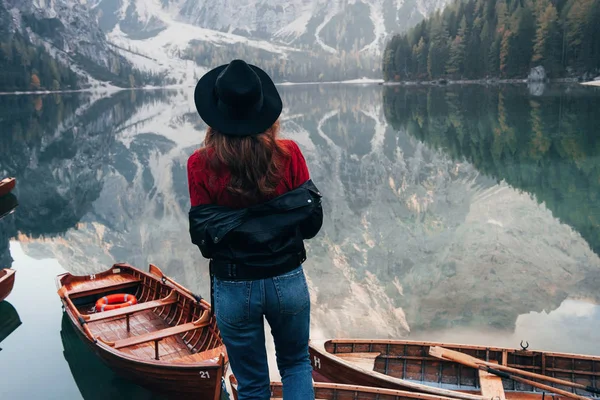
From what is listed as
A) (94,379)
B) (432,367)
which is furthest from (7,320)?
(432,367)

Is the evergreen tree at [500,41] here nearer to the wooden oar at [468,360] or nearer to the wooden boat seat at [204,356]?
the wooden oar at [468,360]

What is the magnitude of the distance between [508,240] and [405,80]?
125 metres

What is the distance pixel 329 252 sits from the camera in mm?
17766

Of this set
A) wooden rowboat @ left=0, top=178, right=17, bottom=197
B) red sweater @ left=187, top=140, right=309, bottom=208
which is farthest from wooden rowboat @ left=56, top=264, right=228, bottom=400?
wooden rowboat @ left=0, top=178, right=17, bottom=197

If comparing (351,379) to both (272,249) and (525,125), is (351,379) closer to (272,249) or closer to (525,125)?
(272,249)

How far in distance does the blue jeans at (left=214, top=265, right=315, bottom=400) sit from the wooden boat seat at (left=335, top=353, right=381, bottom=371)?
12.3ft

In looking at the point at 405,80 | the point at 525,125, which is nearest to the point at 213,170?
the point at 525,125

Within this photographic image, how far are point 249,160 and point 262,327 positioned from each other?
3.83ft

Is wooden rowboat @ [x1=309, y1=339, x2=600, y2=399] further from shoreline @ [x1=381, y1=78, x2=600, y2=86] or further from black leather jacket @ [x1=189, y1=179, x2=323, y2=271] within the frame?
shoreline @ [x1=381, y1=78, x2=600, y2=86]

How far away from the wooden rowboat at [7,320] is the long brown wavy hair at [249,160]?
9.89 metres

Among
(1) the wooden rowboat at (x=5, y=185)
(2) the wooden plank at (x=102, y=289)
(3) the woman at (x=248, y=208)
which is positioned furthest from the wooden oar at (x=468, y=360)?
(1) the wooden rowboat at (x=5, y=185)

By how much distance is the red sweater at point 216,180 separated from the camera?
4.06m

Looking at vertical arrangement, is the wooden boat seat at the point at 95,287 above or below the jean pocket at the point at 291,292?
below

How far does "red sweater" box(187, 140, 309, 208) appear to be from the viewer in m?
4.06
